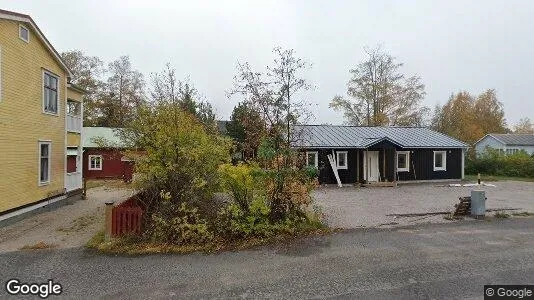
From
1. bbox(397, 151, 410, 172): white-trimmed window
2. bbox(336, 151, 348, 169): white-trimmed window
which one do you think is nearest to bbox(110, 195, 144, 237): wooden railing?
bbox(336, 151, 348, 169): white-trimmed window

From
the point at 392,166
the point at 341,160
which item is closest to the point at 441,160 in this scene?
the point at 392,166

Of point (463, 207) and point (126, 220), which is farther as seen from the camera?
Answer: point (463, 207)

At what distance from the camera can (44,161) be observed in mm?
14109

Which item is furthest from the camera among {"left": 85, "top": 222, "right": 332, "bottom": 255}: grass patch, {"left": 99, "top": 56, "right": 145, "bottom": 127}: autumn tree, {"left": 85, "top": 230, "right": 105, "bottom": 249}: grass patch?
{"left": 99, "top": 56, "right": 145, "bottom": 127}: autumn tree

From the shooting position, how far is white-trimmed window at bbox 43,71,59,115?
1416 cm

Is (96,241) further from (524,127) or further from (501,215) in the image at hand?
(524,127)

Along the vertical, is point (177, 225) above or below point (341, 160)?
below

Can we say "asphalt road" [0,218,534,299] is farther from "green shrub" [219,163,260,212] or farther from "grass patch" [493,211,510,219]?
"grass patch" [493,211,510,219]

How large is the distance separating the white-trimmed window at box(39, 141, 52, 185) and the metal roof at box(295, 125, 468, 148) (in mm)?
13643

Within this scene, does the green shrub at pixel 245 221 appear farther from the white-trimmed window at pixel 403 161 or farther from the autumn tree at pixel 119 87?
the autumn tree at pixel 119 87

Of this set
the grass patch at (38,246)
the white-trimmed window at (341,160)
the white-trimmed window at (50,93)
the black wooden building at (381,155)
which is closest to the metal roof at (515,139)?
→ the black wooden building at (381,155)

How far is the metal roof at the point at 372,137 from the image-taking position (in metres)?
22.3

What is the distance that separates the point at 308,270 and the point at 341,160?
1647 centimetres

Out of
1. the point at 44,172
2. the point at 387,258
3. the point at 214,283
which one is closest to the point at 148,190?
the point at 214,283
